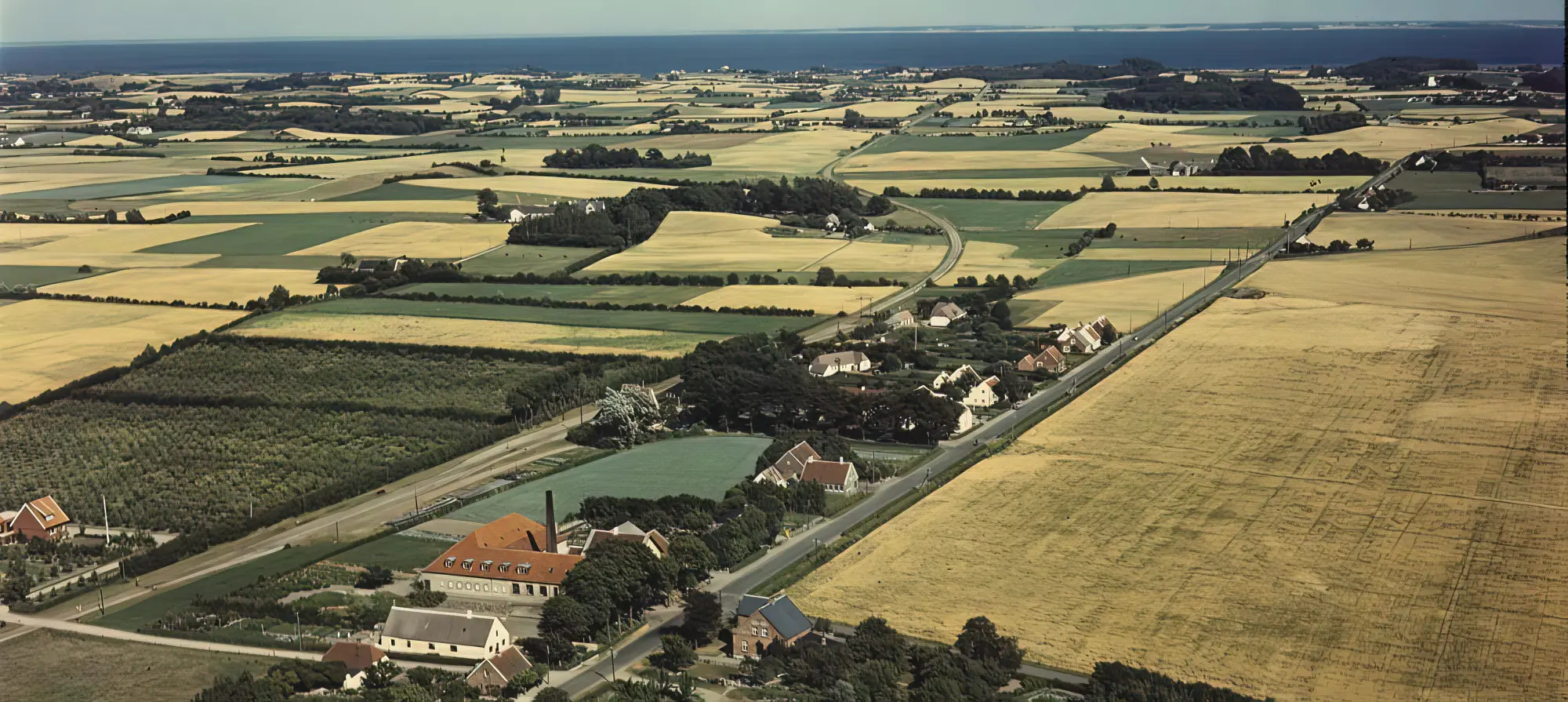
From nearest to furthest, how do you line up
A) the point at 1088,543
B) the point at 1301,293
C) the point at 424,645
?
the point at 424,645 → the point at 1088,543 → the point at 1301,293

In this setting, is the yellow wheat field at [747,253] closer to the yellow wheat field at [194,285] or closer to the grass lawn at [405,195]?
the yellow wheat field at [194,285]

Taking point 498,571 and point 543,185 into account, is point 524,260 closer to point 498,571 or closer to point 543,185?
point 543,185

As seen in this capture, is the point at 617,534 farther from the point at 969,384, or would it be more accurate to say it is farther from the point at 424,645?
the point at 969,384

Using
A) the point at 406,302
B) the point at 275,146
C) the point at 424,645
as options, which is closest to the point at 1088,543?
the point at 424,645

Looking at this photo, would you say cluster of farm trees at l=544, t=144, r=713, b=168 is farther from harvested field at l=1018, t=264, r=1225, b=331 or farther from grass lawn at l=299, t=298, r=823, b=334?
harvested field at l=1018, t=264, r=1225, b=331

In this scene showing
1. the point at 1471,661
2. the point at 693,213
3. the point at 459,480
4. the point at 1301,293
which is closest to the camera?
the point at 1471,661

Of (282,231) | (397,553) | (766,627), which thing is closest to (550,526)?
(397,553)
